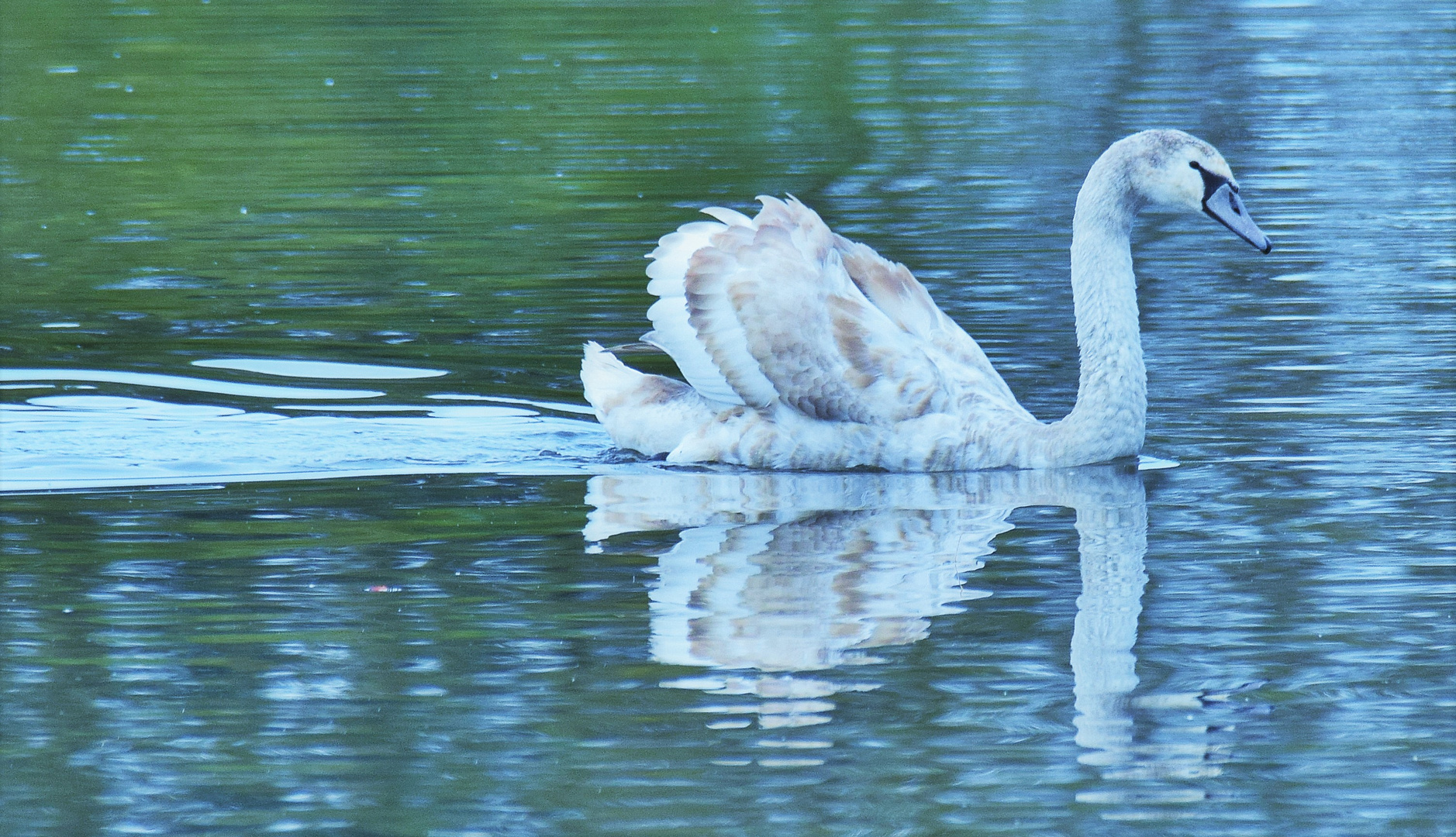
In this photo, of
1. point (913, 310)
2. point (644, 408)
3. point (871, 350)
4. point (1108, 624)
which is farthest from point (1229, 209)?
point (1108, 624)

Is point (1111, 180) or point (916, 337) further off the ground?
point (1111, 180)

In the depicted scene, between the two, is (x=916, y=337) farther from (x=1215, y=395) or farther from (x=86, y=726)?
(x=86, y=726)

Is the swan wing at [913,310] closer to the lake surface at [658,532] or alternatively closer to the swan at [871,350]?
the swan at [871,350]

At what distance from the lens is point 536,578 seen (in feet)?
29.3

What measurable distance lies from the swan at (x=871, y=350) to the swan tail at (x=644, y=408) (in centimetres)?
1

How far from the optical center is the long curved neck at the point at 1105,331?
10.8 metres

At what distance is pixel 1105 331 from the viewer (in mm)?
10938

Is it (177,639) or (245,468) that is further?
(245,468)

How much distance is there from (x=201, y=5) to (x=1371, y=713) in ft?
114

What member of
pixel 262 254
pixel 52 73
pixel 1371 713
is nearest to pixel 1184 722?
pixel 1371 713

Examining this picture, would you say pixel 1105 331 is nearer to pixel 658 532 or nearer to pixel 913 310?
pixel 913 310

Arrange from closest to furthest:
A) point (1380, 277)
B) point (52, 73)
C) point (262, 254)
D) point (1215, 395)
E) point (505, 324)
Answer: point (1215, 395), point (505, 324), point (1380, 277), point (262, 254), point (52, 73)

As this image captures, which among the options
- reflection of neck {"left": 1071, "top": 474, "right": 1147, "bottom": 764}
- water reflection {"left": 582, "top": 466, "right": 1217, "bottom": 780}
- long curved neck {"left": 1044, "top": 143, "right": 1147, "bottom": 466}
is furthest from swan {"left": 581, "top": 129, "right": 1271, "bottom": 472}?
reflection of neck {"left": 1071, "top": 474, "right": 1147, "bottom": 764}

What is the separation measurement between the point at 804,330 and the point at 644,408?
3.33ft
